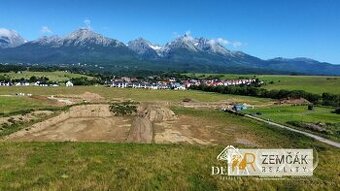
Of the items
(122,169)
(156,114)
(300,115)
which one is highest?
(122,169)

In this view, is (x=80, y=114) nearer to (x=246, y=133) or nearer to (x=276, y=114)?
(x=246, y=133)

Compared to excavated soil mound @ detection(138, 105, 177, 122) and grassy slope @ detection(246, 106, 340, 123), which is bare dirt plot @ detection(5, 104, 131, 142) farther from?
grassy slope @ detection(246, 106, 340, 123)

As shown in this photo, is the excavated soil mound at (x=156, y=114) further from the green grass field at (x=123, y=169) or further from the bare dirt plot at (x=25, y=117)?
the green grass field at (x=123, y=169)

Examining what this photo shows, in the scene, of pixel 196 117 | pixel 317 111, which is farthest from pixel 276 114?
pixel 196 117

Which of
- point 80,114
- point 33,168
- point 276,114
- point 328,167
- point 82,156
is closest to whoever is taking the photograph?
point 33,168

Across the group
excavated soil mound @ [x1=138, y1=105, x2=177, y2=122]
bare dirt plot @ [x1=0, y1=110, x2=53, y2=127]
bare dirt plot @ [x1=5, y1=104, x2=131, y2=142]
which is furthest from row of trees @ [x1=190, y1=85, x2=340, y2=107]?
bare dirt plot @ [x1=0, y1=110, x2=53, y2=127]

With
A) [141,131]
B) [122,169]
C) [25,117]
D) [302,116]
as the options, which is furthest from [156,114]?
[122,169]

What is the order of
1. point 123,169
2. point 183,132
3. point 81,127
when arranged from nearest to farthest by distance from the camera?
point 123,169, point 183,132, point 81,127

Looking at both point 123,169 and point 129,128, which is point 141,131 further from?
A: point 123,169
